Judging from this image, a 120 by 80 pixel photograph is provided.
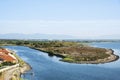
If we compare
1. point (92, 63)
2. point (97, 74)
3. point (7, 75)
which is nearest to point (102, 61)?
point (92, 63)

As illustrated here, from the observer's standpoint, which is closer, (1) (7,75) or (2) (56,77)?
(1) (7,75)

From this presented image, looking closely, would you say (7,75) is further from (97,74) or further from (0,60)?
(97,74)

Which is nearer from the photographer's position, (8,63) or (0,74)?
(0,74)

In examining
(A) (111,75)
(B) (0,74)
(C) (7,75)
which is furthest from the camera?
(A) (111,75)

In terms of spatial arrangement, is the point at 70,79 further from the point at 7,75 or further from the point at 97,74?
the point at 7,75

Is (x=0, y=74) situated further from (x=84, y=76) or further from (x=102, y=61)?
(x=102, y=61)

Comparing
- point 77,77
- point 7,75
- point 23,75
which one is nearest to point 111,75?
point 77,77

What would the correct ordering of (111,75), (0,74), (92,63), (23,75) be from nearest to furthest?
(0,74) → (23,75) → (111,75) → (92,63)

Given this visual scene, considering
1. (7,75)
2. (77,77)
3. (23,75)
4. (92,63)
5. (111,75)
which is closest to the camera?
(7,75)

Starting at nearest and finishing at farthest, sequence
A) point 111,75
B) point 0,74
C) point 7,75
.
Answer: point 0,74 < point 7,75 < point 111,75
